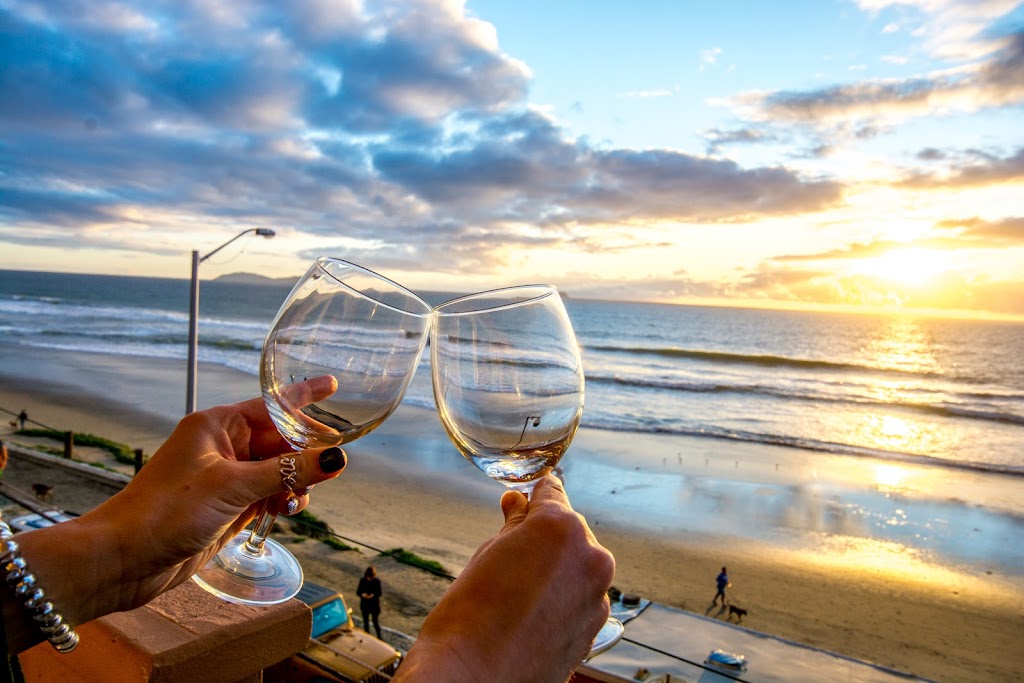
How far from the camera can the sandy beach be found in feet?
38.8

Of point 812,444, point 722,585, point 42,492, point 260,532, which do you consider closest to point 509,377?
point 260,532

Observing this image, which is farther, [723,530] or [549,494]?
[723,530]

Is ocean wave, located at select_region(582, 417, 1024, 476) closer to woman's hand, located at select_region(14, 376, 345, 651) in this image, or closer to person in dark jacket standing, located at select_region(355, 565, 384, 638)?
person in dark jacket standing, located at select_region(355, 565, 384, 638)

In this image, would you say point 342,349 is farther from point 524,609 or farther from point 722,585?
point 722,585

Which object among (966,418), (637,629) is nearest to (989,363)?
(966,418)

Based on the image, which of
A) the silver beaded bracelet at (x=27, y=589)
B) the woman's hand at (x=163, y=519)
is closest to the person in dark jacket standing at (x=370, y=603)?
the woman's hand at (x=163, y=519)

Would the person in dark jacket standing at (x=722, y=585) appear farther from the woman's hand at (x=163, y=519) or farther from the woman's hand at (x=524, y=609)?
the woman's hand at (x=524, y=609)

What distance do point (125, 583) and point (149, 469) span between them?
8.5 inches

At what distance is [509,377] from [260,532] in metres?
0.94

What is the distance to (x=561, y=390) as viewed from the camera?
1.24 metres

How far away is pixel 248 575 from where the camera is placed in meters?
1.75

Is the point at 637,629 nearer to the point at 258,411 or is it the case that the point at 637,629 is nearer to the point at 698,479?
the point at 258,411

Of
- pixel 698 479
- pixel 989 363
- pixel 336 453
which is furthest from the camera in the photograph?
pixel 989 363

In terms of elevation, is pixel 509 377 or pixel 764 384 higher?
pixel 509 377
